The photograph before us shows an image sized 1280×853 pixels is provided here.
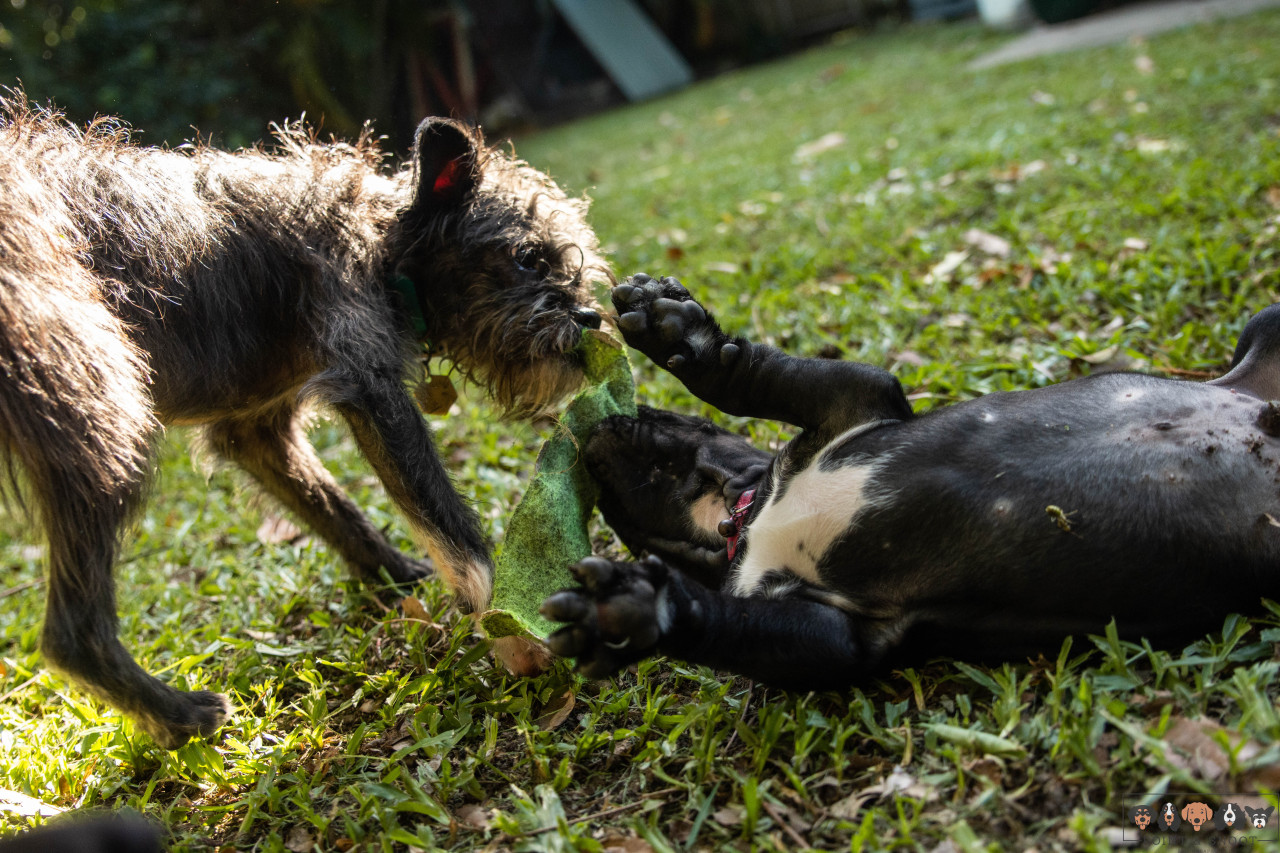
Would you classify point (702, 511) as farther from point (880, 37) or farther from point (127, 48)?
point (880, 37)

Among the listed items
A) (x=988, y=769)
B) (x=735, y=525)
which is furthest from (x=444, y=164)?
(x=988, y=769)

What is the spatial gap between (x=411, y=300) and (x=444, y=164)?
0.52 meters

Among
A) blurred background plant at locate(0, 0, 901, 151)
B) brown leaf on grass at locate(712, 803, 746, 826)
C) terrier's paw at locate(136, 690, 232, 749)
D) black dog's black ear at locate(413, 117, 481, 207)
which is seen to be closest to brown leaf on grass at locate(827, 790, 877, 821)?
brown leaf on grass at locate(712, 803, 746, 826)

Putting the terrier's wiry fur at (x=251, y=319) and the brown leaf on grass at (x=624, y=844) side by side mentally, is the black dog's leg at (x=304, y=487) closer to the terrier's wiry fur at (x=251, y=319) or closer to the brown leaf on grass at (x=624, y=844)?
the terrier's wiry fur at (x=251, y=319)

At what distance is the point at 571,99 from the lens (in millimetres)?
19547

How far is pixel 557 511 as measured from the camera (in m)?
2.95

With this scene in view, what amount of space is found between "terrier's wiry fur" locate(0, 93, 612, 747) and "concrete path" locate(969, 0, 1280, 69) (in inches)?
366

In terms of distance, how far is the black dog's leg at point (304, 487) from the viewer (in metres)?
3.57

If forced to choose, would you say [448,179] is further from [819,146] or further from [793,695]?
[819,146]

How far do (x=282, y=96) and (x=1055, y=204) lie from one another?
874 cm

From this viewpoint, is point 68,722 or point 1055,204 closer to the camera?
point 68,722

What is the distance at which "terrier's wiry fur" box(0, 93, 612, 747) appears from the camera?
94.0 inches

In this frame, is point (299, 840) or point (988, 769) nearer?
point (988, 769)

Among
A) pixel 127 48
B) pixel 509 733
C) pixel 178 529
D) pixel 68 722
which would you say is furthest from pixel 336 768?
pixel 127 48
